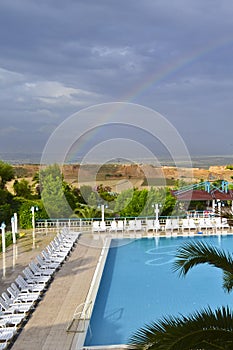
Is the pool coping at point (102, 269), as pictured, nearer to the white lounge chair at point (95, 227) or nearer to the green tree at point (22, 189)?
the white lounge chair at point (95, 227)

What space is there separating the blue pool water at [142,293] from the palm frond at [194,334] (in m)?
3.70

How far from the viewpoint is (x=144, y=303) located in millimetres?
8328

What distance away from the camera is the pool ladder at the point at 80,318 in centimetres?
655

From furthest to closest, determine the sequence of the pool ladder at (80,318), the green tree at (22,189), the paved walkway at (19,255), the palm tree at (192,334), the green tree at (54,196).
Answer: the green tree at (22,189)
the green tree at (54,196)
the paved walkway at (19,255)
the pool ladder at (80,318)
the palm tree at (192,334)

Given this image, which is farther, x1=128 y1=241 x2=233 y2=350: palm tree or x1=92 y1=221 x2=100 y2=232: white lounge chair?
x1=92 y1=221 x2=100 y2=232: white lounge chair

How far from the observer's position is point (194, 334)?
9.27 ft

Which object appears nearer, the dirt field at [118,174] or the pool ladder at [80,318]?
the pool ladder at [80,318]

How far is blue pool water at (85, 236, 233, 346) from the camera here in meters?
7.20

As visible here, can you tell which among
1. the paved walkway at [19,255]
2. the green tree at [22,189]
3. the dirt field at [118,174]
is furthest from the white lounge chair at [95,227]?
the green tree at [22,189]

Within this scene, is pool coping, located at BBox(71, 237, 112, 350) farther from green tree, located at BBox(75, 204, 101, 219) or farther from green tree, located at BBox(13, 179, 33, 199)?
green tree, located at BBox(13, 179, 33, 199)

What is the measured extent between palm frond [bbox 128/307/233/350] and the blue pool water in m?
3.70

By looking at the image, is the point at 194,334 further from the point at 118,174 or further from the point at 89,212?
the point at 118,174

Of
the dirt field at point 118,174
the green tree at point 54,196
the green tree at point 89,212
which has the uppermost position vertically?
the dirt field at point 118,174

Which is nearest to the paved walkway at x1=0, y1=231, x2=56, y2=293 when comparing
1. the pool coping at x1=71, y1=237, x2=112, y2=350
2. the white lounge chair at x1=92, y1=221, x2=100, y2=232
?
the white lounge chair at x1=92, y1=221, x2=100, y2=232
